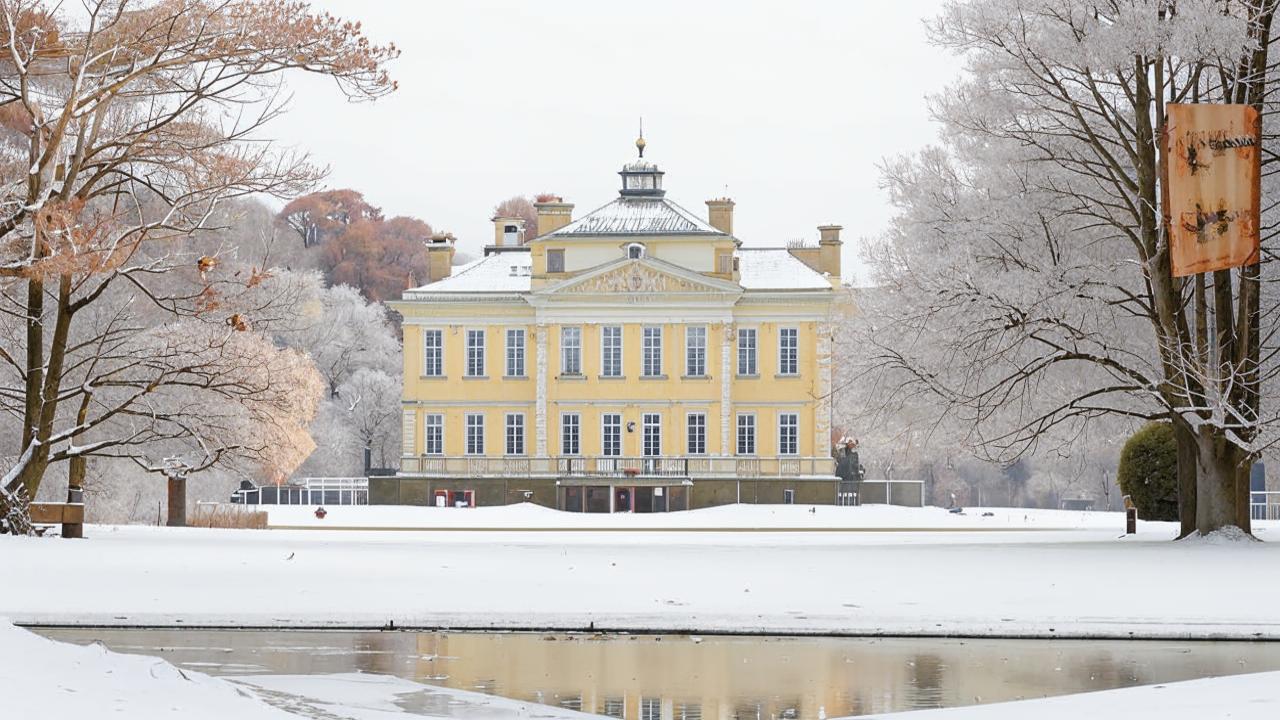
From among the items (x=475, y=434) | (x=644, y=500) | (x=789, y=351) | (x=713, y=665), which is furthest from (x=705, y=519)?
(x=713, y=665)

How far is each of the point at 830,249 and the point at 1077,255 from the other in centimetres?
3457

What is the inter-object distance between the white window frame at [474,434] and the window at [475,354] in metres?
1.41

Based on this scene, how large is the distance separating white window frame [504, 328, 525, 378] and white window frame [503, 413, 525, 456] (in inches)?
55.2

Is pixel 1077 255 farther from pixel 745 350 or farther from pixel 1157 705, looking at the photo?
pixel 745 350

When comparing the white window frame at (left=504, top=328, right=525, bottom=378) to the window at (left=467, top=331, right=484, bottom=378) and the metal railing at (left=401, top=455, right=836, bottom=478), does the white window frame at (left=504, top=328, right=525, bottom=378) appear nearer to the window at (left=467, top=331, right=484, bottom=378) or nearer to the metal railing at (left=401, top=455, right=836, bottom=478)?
the window at (left=467, top=331, right=484, bottom=378)

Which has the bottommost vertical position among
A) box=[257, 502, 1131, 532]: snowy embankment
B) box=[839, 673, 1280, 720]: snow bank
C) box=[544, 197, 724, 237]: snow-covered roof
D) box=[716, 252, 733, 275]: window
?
box=[257, 502, 1131, 532]: snowy embankment

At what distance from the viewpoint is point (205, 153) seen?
2392 centimetres

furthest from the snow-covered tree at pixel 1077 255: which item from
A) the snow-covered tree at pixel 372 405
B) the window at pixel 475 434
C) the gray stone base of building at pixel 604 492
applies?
the snow-covered tree at pixel 372 405

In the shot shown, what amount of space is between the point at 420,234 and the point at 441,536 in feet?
198

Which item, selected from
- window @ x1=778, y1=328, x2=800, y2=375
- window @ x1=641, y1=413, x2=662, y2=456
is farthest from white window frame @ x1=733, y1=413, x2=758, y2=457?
window @ x1=641, y1=413, x2=662, y2=456

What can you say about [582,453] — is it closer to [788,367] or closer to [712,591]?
[788,367]

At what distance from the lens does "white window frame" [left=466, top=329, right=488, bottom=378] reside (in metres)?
58.8

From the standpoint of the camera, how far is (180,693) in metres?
8.79

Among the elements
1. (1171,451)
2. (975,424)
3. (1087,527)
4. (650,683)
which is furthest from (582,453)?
(650,683)
